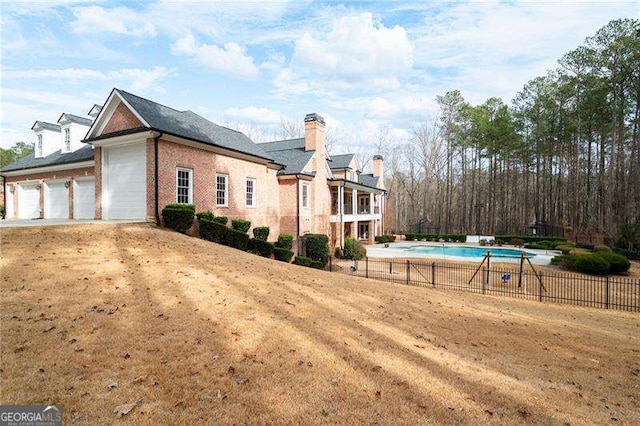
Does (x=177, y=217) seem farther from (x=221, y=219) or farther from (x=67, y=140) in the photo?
(x=67, y=140)

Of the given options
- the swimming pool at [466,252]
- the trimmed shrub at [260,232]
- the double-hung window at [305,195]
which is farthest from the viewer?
the swimming pool at [466,252]

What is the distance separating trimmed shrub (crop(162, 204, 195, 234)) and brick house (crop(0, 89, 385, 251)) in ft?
1.31

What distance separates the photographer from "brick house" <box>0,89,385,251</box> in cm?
1512

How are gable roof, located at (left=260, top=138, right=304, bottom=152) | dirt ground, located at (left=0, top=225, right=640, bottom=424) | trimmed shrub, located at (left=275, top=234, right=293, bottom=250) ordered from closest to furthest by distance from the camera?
dirt ground, located at (left=0, top=225, right=640, bottom=424) < trimmed shrub, located at (left=275, top=234, right=293, bottom=250) < gable roof, located at (left=260, top=138, right=304, bottom=152)

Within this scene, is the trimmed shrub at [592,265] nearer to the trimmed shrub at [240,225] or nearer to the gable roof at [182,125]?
the trimmed shrub at [240,225]

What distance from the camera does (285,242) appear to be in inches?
830

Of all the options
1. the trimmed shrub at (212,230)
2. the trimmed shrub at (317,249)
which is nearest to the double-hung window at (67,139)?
the trimmed shrub at (212,230)

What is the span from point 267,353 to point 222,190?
14.9 metres

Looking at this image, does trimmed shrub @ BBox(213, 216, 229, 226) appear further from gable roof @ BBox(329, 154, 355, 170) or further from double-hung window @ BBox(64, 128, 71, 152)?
gable roof @ BBox(329, 154, 355, 170)

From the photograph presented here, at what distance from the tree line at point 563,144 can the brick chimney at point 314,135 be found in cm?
2425

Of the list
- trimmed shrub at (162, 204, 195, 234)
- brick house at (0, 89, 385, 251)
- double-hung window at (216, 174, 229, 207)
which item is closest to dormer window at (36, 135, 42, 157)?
brick house at (0, 89, 385, 251)

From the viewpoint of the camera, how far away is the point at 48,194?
21453 mm

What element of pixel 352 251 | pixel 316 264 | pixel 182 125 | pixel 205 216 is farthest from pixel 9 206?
pixel 352 251

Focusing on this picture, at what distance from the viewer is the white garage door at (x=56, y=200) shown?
20578mm
